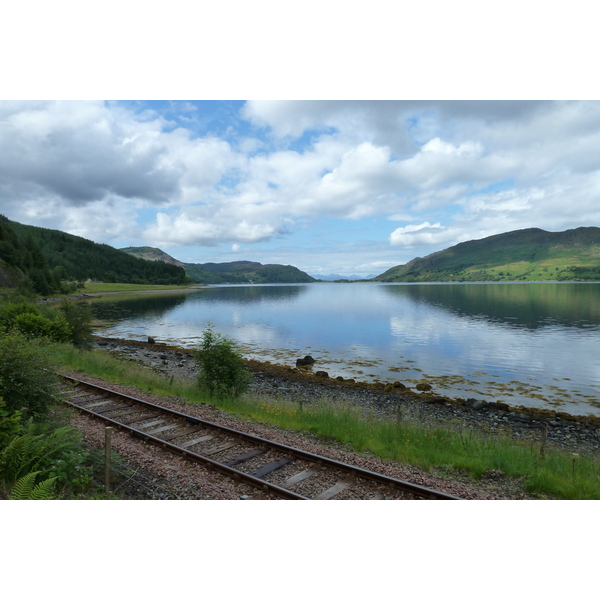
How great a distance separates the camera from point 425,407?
21750 millimetres

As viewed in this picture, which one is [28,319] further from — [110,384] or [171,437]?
[171,437]

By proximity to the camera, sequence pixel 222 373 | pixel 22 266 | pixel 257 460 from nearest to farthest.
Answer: pixel 257 460 → pixel 222 373 → pixel 22 266

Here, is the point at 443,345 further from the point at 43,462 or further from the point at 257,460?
the point at 43,462

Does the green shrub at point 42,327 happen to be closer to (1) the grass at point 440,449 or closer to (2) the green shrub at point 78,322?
(2) the green shrub at point 78,322

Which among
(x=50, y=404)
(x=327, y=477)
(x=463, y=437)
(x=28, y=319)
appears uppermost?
(x=28, y=319)

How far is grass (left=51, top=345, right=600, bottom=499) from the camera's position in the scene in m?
8.76

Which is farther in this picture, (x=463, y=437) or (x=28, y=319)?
(x=28, y=319)

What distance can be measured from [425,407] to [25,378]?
64.1 feet

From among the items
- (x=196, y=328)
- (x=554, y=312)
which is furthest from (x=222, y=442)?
(x=554, y=312)

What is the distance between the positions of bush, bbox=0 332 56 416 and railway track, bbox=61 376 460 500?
2.64 ft

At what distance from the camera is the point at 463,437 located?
13.1m

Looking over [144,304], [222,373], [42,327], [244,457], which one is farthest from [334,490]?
[144,304]

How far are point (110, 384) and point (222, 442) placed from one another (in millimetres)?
9783

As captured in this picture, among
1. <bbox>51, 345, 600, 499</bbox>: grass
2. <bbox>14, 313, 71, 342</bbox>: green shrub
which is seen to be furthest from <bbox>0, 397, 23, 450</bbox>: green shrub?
<bbox>14, 313, 71, 342</bbox>: green shrub
